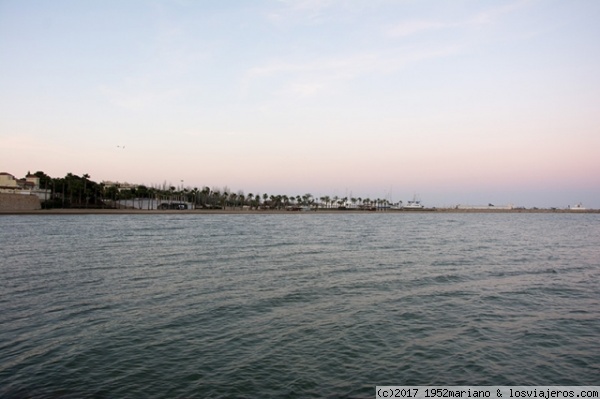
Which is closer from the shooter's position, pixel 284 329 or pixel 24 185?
pixel 284 329

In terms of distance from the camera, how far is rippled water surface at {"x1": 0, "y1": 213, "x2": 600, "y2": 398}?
10812 mm

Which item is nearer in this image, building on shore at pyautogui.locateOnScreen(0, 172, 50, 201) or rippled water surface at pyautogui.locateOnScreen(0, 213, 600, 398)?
rippled water surface at pyautogui.locateOnScreen(0, 213, 600, 398)

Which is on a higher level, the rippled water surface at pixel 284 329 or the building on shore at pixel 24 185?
the building on shore at pixel 24 185

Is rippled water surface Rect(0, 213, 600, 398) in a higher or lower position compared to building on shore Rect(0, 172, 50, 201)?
lower

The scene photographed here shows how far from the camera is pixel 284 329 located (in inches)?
583

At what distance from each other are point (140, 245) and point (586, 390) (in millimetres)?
40093

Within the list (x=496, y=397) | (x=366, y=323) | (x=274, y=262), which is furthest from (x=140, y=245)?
(x=496, y=397)

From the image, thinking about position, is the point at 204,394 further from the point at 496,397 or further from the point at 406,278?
the point at 406,278

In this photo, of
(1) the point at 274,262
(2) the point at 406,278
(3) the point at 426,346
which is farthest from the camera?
(1) the point at 274,262

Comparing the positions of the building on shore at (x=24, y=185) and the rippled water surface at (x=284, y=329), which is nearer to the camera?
the rippled water surface at (x=284, y=329)

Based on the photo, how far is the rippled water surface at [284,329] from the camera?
1081 centimetres

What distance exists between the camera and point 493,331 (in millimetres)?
14945

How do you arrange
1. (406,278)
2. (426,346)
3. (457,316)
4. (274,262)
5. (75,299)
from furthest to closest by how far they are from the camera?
(274,262) → (406,278) → (75,299) → (457,316) → (426,346)

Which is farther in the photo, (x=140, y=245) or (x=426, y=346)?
(x=140, y=245)
